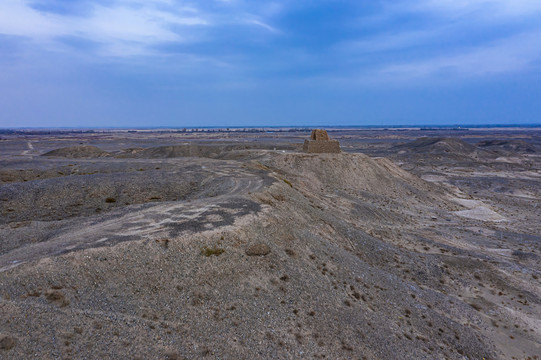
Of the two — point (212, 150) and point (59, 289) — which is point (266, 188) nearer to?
point (59, 289)

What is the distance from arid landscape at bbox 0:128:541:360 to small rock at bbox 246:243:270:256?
61mm

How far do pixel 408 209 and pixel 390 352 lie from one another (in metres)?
25.5

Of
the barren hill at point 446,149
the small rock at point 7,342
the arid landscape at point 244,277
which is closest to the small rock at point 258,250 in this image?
the arid landscape at point 244,277

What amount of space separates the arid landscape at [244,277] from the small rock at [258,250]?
61mm

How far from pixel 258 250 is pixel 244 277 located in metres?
1.80

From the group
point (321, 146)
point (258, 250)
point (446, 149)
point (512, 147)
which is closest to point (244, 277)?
point (258, 250)

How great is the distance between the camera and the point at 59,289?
34.2 ft

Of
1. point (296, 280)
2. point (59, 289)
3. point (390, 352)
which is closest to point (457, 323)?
point (390, 352)

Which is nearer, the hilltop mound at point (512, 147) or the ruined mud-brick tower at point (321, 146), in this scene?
the ruined mud-brick tower at point (321, 146)

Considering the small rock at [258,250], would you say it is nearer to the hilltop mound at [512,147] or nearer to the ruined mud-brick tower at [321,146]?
the ruined mud-brick tower at [321,146]

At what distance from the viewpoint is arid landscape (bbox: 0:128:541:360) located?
9.88 m

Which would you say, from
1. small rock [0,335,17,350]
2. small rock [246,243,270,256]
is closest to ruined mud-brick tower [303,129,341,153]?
small rock [246,243,270,256]

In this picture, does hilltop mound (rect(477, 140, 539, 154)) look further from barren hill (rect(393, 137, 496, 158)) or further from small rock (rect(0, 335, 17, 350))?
small rock (rect(0, 335, 17, 350))

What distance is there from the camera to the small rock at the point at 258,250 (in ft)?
48.6
